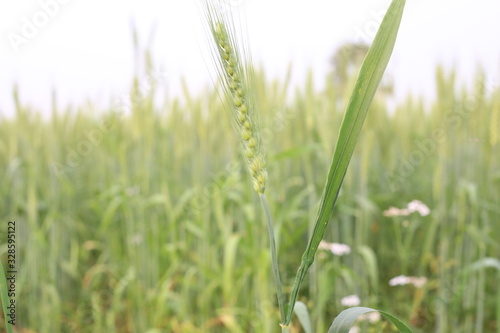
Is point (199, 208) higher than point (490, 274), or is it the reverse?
point (199, 208)

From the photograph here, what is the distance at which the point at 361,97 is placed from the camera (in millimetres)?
533

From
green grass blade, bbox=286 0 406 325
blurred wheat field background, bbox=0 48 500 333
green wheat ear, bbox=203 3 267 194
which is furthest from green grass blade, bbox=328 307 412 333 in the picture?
blurred wheat field background, bbox=0 48 500 333

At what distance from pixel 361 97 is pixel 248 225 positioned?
48.3 inches

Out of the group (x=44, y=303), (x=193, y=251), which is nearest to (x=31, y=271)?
(x=44, y=303)

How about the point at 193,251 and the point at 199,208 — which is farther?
the point at 193,251

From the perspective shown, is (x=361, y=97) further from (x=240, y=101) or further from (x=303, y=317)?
(x=303, y=317)

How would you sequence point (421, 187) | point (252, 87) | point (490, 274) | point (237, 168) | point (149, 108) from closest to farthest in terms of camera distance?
point (252, 87), point (237, 168), point (149, 108), point (490, 274), point (421, 187)

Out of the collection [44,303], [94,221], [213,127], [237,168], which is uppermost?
[213,127]

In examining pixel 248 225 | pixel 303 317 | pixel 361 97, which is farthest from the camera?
pixel 248 225

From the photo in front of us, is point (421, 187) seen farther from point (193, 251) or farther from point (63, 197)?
point (63, 197)

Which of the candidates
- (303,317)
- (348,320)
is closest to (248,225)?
(303,317)

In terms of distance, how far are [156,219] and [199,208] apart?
28cm

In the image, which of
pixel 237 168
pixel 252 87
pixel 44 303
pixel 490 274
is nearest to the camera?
pixel 252 87

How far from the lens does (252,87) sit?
606 mm
